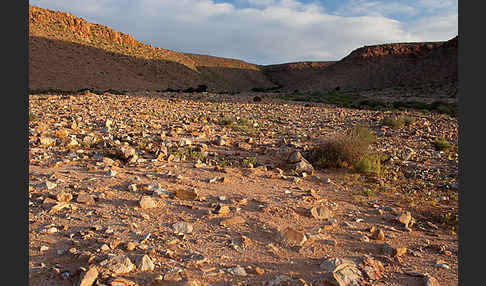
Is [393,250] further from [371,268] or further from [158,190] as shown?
[158,190]

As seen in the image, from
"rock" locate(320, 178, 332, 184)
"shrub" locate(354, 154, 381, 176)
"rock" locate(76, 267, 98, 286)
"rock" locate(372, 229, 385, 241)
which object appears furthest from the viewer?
"shrub" locate(354, 154, 381, 176)

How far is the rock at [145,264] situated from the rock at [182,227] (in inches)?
22.5

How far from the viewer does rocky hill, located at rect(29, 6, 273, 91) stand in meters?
35.3

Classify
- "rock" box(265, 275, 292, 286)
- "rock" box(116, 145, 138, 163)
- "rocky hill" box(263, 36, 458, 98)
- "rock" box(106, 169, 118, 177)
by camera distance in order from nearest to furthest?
"rock" box(265, 275, 292, 286)
"rock" box(106, 169, 118, 177)
"rock" box(116, 145, 138, 163)
"rocky hill" box(263, 36, 458, 98)

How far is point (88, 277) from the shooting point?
7.42 feet

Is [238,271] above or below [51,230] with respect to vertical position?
below

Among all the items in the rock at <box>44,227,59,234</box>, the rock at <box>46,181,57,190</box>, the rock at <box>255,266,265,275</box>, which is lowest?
the rock at <box>255,266,265,275</box>

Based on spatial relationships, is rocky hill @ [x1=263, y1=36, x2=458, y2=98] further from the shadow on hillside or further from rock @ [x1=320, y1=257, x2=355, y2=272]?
rock @ [x1=320, y1=257, x2=355, y2=272]

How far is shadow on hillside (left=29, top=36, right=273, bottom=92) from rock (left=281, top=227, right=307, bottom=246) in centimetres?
3311

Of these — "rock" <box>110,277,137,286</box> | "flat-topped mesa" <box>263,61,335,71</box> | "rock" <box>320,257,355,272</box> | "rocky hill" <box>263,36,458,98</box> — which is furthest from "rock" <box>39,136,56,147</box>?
"flat-topped mesa" <box>263,61,335,71</box>

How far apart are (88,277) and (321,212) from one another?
244cm

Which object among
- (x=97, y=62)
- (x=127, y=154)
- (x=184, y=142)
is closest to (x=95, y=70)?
(x=97, y=62)

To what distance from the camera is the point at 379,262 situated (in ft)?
8.91

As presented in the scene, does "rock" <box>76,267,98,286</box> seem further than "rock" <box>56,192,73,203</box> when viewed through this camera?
No
